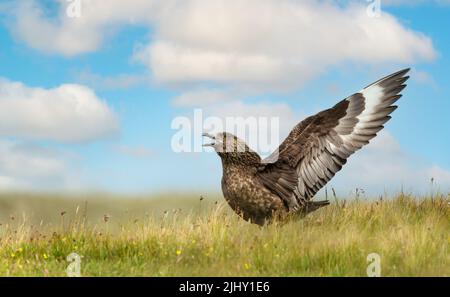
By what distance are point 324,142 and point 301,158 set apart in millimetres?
424

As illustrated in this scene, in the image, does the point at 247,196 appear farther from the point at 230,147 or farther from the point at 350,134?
the point at 350,134

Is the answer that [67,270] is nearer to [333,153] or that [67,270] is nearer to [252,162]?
[252,162]

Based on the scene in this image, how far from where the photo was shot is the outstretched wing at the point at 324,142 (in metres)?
9.80

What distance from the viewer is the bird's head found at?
938cm

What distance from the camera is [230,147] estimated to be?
30.8 feet

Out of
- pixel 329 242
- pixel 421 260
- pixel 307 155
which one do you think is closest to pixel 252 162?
pixel 307 155

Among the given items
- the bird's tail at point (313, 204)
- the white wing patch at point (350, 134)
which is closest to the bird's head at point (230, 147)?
the white wing patch at point (350, 134)

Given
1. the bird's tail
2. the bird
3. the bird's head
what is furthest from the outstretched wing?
the bird's head

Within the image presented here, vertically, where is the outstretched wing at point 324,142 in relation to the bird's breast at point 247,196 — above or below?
above

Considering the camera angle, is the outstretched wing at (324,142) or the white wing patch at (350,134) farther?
the white wing patch at (350,134)

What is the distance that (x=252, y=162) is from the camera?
31.2 ft

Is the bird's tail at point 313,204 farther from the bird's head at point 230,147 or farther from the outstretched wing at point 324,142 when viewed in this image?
the bird's head at point 230,147

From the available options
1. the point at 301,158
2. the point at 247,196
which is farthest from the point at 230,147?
the point at 301,158
